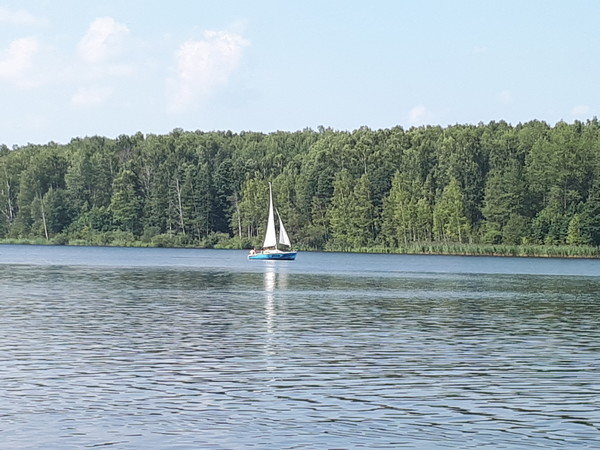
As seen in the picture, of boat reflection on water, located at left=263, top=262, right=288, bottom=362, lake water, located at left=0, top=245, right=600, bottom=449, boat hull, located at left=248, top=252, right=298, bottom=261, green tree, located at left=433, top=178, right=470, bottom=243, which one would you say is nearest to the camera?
lake water, located at left=0, top=245, right=600, bottom=449

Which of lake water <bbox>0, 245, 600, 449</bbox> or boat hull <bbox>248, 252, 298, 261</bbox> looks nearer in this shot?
lake water <bbox>0, 245, 600, 449</bbox>

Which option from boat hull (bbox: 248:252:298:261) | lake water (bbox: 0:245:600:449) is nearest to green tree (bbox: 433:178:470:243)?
boat hull (bbox: 248:252:298:261)

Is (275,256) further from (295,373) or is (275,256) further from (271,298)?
(295,373)

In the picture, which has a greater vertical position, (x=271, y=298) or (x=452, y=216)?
(x=452, y=216)

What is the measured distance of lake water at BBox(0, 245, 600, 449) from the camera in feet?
71.7

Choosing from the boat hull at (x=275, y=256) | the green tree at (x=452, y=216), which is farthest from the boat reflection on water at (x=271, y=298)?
the green tree at (x=452, y=216)

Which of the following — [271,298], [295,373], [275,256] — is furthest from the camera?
[275,256]

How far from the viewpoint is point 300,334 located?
41156 mm

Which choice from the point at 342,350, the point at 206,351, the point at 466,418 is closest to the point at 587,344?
the point at 342,350

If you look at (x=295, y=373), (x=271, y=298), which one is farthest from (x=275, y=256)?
(x=295, y=373)

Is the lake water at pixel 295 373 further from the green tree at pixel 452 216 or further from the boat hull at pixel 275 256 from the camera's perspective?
the green tree at pixel 452 216

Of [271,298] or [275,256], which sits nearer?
[271,298]

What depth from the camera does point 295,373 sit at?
2995 cm

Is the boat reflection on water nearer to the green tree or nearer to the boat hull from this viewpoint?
the boat hull
